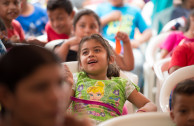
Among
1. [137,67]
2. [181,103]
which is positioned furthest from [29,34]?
[181,103]

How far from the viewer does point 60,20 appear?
254 cm

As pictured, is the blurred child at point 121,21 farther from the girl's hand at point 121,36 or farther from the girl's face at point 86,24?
the girl's hand at point 121,36

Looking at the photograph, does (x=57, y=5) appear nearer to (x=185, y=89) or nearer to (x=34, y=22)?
(x=34, y=22)

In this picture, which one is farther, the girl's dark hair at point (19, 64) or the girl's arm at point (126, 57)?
the girl's arm at point (126, 57)

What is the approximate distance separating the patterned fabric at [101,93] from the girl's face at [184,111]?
402mm

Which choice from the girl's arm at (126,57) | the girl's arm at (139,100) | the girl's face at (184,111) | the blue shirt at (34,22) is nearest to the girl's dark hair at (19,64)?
the girl's face at (184,111)

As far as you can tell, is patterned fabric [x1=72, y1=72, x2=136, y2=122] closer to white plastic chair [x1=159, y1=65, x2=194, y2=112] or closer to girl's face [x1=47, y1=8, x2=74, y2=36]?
white plastic chair [x1=159, y1=65, x2=194, y2=112]

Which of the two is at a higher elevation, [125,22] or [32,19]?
[125,22]

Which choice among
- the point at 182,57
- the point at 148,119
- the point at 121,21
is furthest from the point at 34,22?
the point at 148,119

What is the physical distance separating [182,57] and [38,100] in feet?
4.24

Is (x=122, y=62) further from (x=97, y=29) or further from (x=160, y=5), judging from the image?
(x=160, y=5)

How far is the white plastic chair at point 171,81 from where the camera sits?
1.49 meters

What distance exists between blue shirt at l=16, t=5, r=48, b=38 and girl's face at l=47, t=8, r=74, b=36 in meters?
0.43

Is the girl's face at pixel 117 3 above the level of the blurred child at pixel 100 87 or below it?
above
